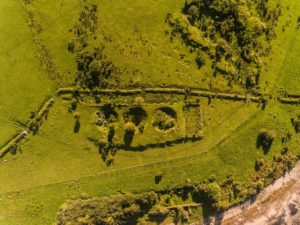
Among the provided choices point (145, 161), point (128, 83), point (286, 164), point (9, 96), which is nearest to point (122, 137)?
point (145, 161)

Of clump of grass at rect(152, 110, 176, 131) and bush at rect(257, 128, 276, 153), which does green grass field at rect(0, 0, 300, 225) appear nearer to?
clump of grass at rect(152, 110, 176, 131)

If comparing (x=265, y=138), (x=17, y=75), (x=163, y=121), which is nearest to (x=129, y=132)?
(x=163, y=121)

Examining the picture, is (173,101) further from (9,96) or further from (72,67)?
(9,96)

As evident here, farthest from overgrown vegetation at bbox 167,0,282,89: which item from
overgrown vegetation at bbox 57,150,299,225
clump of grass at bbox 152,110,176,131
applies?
overgrown vegetation at bbox 57,150,299,225

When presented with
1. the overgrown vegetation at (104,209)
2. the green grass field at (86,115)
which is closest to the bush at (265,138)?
the green grass field at (86,115)

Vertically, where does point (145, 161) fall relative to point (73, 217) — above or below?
above
